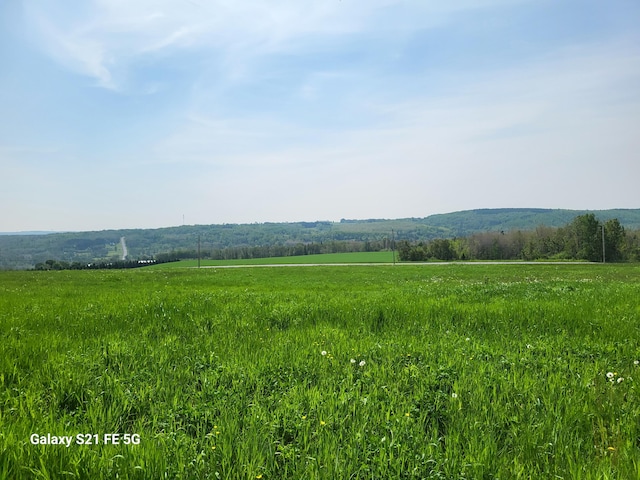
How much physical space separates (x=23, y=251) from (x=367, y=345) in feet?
663

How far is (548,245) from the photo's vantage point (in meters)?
113

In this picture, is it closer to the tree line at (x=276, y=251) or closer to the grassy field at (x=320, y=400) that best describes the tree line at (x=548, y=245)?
the tree line at (x=276, y=251)

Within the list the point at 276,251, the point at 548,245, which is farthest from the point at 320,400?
the point at 276,251

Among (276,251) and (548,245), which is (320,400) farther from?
(276,251)

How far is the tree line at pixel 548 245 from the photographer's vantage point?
8869 cm

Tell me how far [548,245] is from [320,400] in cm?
12835

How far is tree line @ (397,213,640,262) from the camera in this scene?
88.7 meters

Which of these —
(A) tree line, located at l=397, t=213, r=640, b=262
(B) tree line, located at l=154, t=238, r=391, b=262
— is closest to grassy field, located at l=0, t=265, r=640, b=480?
(A) tree line, located at l=397, t=213, r=640, b=262

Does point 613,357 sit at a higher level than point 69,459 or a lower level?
lower

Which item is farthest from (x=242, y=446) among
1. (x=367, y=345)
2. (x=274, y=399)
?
(x=367, y=345)

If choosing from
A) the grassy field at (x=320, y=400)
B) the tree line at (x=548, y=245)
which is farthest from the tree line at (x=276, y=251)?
the grassy field at (x=320, y=400)

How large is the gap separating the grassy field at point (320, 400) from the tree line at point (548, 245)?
97.0 m

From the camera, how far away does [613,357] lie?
20.5 ft

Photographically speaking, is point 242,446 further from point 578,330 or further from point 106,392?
point 578,330
